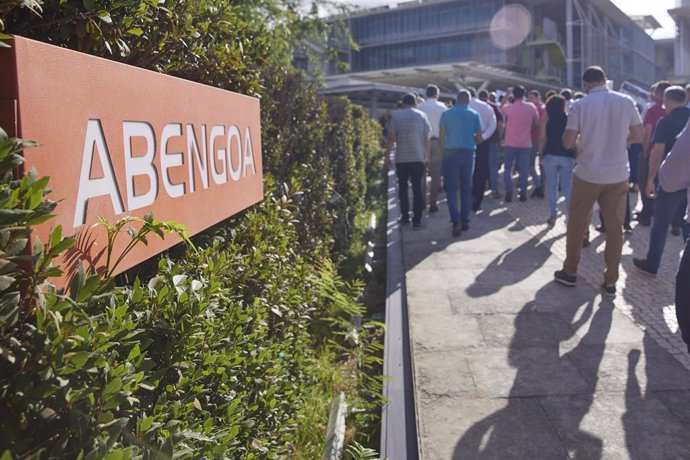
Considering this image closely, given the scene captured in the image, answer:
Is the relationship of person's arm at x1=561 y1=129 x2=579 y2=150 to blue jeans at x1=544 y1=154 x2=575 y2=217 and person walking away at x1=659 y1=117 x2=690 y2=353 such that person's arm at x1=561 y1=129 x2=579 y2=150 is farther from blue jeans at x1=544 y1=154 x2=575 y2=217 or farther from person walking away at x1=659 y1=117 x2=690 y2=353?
blue jeans at x1=544 y1=154 x2=575 y2=217

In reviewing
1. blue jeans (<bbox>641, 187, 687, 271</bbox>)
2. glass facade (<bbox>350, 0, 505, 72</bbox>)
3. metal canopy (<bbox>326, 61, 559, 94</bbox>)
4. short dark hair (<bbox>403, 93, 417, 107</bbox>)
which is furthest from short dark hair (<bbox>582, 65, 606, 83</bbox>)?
glass facade (<bbox>350, 0, 505, 72</bbox>)

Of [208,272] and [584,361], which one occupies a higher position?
[208,272]

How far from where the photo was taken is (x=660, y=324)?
5.08 metres

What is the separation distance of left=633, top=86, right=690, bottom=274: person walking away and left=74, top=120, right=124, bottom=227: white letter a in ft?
17.6

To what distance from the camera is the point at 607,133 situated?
19.0ft

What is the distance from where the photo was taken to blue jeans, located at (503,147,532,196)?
1119 centimetres

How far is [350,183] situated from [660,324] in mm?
4316

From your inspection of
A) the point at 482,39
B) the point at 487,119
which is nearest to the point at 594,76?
the point at 487,119

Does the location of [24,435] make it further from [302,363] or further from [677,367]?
[677,367]

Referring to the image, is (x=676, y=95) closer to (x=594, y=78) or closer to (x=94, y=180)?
(x=594, y=78)

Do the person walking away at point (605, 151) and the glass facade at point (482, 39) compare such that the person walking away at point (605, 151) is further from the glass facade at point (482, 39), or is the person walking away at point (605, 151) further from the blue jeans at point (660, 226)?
the glass facade at point (482, 39)

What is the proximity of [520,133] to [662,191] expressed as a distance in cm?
459

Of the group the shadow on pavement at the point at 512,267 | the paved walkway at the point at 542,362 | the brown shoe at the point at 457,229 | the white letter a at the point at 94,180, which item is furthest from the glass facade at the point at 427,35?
the white letter a at the point at 94,180

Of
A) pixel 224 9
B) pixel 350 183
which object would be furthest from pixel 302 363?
pixel 350 183
